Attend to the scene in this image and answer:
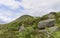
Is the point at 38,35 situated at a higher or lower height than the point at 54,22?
lower

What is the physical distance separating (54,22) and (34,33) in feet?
49.4

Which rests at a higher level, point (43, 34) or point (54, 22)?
point (54, 22)

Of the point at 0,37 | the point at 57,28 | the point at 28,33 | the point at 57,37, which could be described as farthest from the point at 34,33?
the point at 0,37

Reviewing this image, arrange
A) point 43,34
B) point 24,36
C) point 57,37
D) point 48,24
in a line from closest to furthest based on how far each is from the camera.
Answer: point 57,37 < point 43,34 < point 24,36 < point 48,24

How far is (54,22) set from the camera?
1877 inches

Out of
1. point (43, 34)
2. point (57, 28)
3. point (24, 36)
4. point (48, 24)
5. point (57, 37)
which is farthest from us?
point (48, 24)

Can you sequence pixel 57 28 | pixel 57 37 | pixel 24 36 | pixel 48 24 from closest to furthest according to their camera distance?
pixel 57 37
pixel 24 36
pixel 57 28
pixel 48 24

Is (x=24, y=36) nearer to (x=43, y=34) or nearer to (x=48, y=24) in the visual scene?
(x=43, y=34)

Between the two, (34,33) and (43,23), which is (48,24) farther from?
(34,33)

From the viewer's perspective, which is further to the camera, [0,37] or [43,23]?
[43,23]

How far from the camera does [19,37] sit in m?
36.3

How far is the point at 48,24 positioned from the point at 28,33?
12436mm

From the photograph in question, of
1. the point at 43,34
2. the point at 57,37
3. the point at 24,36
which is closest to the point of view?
the point at 57,37

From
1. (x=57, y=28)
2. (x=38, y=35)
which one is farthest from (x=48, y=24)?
(x=38, y=35)
